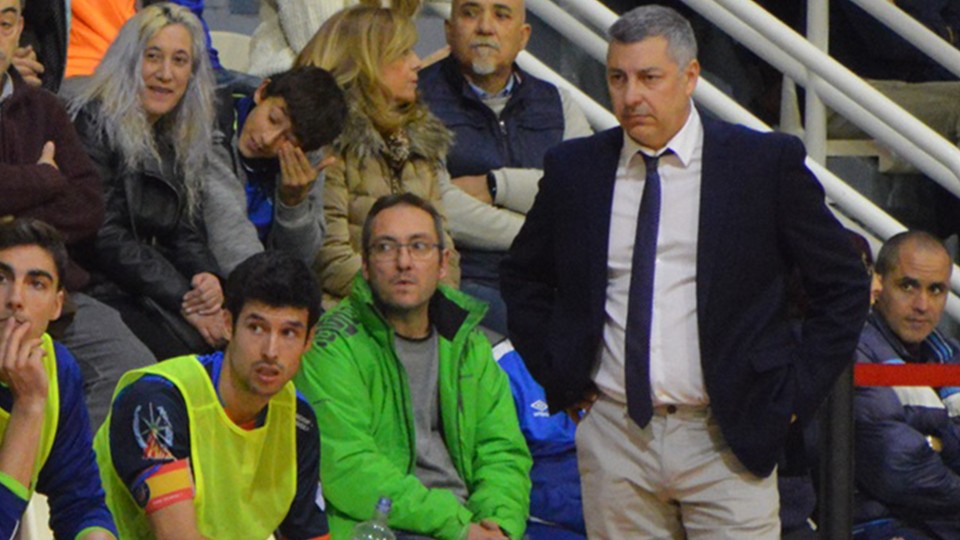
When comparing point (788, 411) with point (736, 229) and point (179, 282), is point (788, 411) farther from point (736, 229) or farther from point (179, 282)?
point (179, 282)

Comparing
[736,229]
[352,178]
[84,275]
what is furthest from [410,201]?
[736,229]

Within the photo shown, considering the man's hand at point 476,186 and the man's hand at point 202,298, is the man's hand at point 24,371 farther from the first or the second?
the man's hand at point 476,186

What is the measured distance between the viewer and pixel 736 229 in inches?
189

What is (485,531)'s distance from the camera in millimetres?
5832

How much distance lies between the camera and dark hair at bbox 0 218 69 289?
4926 millimetres

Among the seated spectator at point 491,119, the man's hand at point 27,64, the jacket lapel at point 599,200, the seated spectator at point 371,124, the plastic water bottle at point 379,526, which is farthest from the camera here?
the seated spectator at point 491,119

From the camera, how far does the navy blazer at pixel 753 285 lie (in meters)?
4.79

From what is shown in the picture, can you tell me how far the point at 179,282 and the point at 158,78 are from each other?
63 centimetres

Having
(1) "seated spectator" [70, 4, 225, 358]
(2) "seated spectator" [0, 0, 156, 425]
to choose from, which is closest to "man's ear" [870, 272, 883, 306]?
(1) "seated spectator" [70, 4, 225, 358]

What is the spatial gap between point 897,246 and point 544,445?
1396 millimetres

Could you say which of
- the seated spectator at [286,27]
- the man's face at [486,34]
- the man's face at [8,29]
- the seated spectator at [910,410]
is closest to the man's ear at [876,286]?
the seated spectator at [910,410]

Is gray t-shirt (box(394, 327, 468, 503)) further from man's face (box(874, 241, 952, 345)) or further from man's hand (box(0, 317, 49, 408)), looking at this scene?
man's face (box(874, 241, 952, 345))

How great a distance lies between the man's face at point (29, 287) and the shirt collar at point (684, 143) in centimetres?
140

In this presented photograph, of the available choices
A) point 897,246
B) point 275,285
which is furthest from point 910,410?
point 275,285
